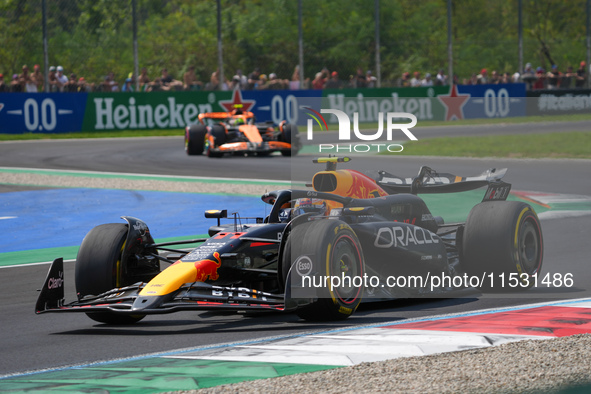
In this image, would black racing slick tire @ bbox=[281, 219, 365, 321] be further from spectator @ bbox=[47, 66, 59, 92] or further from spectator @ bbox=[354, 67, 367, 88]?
spectator @ bbox=[354, 67, 367, 88]

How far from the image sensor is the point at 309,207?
7.18m

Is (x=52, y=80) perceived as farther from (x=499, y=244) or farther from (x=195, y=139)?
(x=499, y=244)

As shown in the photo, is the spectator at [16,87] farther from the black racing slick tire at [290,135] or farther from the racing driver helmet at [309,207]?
the racing driver helmet at [309,207]

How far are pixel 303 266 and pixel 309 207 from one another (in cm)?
98

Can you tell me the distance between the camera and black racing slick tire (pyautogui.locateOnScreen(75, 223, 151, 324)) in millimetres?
7043

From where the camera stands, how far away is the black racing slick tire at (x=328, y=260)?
6285 mm

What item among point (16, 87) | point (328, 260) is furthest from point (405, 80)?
point (328, 260)

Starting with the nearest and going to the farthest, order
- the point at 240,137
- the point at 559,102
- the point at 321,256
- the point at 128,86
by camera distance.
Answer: the point at 321,256
the point at 240,137
the point at 128,86
the point at 559,102

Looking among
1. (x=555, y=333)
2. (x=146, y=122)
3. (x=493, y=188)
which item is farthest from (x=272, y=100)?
(x=555, y=333)

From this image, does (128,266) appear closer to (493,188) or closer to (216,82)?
(493,188)

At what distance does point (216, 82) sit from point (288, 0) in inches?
507

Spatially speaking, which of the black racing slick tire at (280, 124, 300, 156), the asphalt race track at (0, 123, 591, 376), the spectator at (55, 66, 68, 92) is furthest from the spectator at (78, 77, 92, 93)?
the asphalt race track at (0, 123, 591, 376)

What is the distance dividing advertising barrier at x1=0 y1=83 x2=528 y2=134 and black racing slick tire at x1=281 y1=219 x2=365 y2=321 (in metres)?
17.7

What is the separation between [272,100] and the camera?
30922mm
